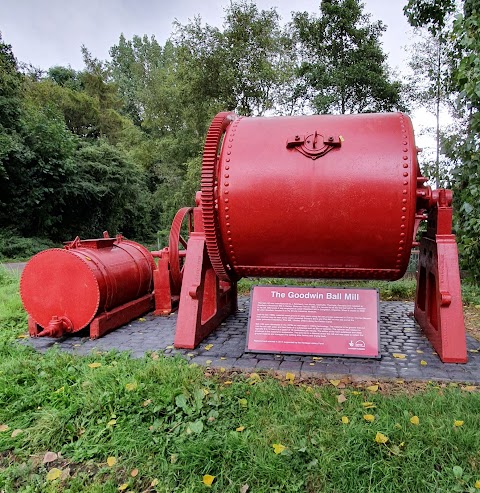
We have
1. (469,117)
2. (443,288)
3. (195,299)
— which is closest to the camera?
(443,288)

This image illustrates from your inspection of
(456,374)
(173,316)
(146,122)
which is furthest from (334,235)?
(146,122)

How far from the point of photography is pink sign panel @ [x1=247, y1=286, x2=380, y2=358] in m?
3.91

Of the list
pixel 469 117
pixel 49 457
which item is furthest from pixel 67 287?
pixel 469 117

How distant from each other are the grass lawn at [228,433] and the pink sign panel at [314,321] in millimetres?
589

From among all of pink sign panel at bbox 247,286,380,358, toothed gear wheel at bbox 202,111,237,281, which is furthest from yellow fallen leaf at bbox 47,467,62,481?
toothed gear wheel at bbox 202,111,237,281

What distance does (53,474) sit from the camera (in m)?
2.44

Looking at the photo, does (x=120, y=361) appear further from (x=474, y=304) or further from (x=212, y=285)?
(x=474, y=304)

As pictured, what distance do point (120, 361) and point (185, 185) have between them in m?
13.5

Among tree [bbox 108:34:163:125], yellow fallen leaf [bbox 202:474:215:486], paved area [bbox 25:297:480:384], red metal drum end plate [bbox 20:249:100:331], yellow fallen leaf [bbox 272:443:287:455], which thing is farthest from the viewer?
tree [bbox 108:34:163:125]

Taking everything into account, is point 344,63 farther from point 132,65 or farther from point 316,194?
point 132,65

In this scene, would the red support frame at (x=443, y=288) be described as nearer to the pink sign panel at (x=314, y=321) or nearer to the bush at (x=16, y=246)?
the pink sign panel at (x=314, y=321)

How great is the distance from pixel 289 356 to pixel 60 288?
8.35 feet

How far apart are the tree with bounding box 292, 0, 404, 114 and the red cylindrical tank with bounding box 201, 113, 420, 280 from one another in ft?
43.1

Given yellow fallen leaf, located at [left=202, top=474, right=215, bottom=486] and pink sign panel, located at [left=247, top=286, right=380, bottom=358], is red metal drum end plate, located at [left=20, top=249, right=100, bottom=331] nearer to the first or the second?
pink sign panel, located at [left=247, top=286, right=380, bottom=358]
